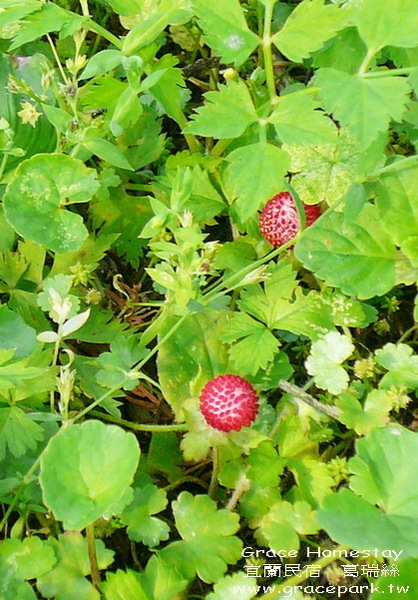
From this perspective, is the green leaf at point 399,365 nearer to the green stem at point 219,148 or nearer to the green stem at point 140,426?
the green stem at point 140,426

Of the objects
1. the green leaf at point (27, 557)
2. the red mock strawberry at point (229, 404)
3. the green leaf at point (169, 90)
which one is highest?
the green leaf at point (169, 90)

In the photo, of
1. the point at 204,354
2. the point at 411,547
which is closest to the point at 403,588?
the point at 411,547

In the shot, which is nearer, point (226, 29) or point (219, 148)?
point (226, 29)

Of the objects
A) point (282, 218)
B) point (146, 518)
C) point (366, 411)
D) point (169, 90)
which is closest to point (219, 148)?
point (169, 90)

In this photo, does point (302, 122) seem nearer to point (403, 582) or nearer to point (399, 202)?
point (399, 202)

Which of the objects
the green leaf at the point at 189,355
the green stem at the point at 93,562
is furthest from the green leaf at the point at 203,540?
the green leaf at the point at 189,355

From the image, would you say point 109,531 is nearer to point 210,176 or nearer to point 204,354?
point 204,354
